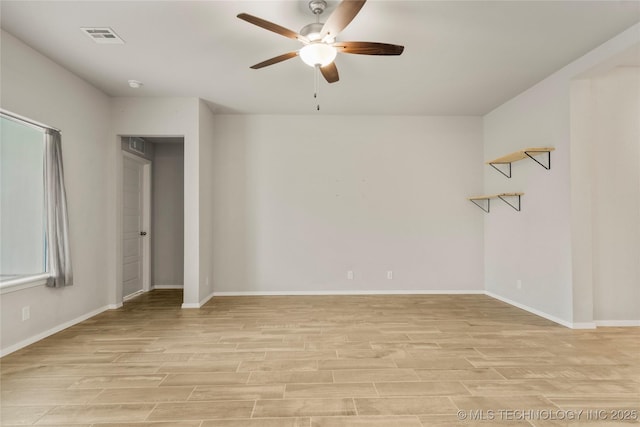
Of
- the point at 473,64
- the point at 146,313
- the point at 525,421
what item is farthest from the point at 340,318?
the point at 473,64

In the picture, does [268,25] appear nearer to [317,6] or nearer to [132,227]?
[317,6]

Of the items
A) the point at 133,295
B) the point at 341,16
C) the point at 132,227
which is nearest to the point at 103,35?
the point at 341,16

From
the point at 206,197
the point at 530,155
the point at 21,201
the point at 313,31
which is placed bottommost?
the point at 21,201

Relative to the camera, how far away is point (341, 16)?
207 centimetres

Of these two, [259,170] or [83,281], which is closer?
[83,281]

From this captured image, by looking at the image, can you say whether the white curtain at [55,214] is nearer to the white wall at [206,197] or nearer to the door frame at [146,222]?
the white wall at [206,197]

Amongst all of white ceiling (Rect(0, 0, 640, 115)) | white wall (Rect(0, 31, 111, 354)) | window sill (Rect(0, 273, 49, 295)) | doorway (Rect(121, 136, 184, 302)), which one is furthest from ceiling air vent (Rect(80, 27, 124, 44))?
doorway (Rect(121, 136, 184, 302))

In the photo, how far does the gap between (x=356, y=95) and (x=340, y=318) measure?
9.46ft

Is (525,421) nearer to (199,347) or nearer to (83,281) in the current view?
(199,347)

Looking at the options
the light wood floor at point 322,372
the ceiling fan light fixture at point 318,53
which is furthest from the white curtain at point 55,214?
the ceiling fan light fixture at point 318,53

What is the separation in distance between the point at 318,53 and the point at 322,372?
95.2 inches

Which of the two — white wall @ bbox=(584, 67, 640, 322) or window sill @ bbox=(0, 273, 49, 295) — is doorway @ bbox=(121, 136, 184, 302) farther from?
white wall @ bbox=(584, 67, 640, 322)

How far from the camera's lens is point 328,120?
511cm

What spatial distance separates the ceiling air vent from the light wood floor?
9.28 feet
